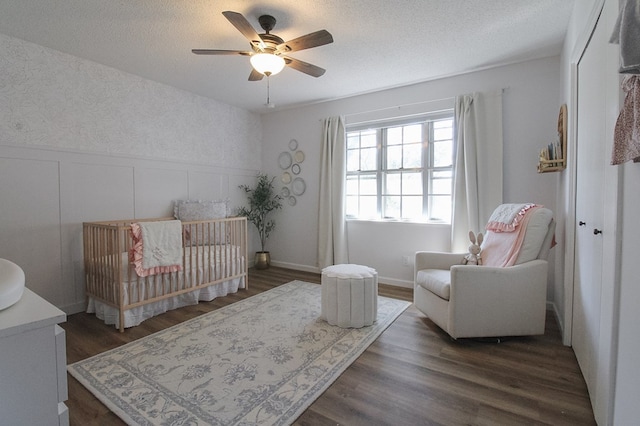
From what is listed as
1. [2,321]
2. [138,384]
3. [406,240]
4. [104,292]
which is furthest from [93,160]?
[406,240]

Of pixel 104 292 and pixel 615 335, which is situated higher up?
pixel 615 335

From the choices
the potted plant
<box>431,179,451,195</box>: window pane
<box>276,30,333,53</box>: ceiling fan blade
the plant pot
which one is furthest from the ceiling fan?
the plant pot

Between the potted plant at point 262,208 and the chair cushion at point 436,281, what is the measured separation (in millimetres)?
2622

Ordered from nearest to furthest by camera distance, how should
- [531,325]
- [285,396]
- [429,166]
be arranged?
[285,396] → [531,325] → [429,166]

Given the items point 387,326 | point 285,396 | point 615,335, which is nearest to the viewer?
point 615,335

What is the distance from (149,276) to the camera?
266 centimetres

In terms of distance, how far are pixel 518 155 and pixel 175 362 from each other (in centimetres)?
349

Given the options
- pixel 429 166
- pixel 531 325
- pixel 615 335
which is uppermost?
pixel 429 166

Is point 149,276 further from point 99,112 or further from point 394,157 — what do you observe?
point 394,157

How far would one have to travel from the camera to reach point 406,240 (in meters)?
3.66

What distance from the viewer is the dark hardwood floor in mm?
1466

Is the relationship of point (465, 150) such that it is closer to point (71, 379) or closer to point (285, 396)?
point (285, 396)

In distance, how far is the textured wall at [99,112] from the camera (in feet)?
8.27

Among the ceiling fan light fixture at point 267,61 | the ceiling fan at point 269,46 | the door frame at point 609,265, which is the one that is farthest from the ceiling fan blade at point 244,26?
the door frame at point 609,265
